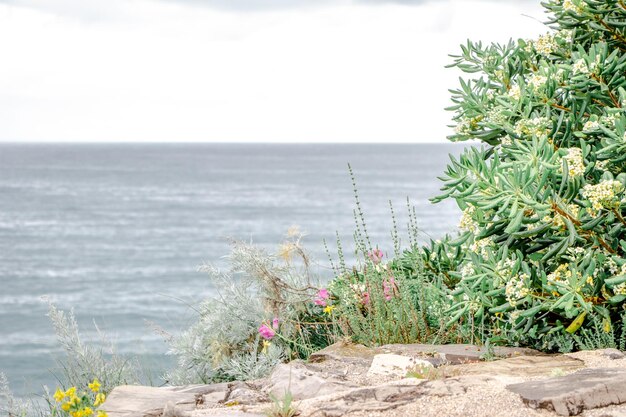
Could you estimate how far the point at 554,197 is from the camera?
4652 mm

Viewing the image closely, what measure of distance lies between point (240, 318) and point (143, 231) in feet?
203

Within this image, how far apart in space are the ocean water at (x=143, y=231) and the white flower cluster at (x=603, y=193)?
2779 millimetres

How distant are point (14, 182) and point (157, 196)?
31.2m

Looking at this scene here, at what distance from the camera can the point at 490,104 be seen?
6.04 meters

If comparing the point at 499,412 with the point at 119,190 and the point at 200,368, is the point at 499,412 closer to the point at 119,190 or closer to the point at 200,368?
the point at 200,368

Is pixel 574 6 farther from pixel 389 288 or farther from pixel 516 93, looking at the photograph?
pixel 389 288

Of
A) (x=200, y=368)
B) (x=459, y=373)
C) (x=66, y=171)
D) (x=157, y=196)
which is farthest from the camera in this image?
(x=66, y=171)

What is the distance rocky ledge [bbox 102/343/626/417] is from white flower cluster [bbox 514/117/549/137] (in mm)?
1467

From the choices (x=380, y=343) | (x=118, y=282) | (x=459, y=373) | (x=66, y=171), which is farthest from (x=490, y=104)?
(x=66, y=171)

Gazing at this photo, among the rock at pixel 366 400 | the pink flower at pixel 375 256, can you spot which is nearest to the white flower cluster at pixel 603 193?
the rock at pixel 366 400

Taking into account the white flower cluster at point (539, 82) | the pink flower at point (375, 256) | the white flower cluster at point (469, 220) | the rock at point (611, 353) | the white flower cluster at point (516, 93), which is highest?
the white flower cluster at point (539, 82)

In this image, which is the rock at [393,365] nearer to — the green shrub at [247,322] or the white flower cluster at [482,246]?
the white flower cluster at [482,246]

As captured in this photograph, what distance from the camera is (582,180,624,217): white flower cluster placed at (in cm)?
454

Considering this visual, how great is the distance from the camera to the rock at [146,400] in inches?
173
